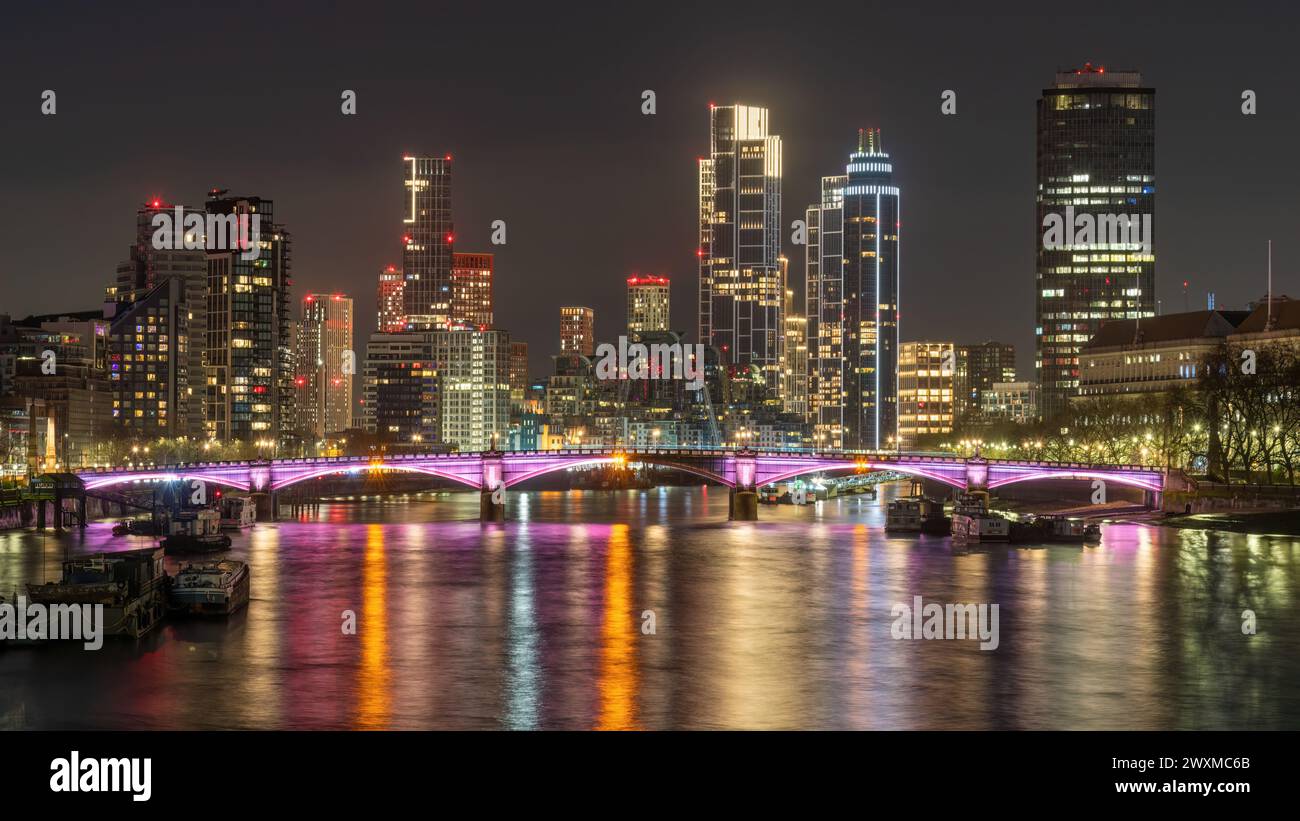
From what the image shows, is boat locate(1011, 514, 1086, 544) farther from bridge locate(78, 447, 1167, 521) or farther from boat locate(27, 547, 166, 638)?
A: boat locate(27, 547, 166, 638)

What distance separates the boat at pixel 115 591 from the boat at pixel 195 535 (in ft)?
107

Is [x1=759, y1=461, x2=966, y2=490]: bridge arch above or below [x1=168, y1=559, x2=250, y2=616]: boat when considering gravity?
above

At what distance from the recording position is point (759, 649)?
2554 inches

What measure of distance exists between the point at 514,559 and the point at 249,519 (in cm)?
4174

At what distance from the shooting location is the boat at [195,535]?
106 m

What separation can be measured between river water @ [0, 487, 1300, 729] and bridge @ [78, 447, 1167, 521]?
98.7 feet

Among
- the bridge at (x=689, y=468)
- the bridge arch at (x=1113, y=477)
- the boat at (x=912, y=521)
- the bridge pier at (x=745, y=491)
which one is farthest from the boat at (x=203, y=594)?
the bridge arch at (x=1113, y=477)

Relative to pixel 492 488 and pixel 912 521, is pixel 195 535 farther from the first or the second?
pixel 912 521

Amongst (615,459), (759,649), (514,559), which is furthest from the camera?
(615,459)

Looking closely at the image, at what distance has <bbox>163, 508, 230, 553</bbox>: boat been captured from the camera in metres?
106

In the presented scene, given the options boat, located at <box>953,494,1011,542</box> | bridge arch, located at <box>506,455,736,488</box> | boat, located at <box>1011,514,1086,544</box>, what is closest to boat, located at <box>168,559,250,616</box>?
boat, located at <box>953,494,1011,542</box>
